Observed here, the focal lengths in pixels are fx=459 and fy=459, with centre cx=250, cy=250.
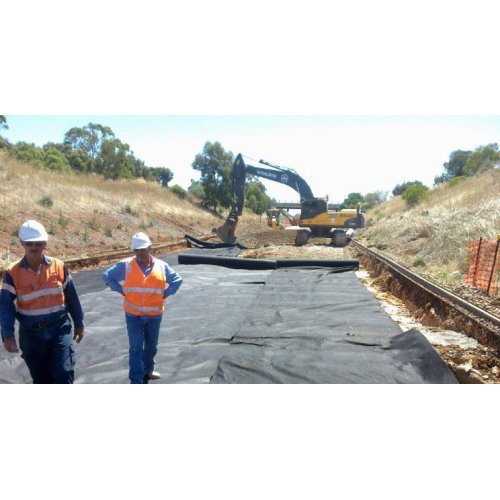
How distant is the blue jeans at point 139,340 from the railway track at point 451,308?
388 cm

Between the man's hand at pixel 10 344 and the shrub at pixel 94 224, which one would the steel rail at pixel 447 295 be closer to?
the man's hand at pixel 10 344

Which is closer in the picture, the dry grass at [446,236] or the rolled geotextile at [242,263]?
the rolled geotextile at [242,263]

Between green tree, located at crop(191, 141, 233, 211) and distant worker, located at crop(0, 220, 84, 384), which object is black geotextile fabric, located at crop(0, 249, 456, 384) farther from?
green tree, located at crop(191, 141, 233, 211)

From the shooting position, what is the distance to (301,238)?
67.9 ft

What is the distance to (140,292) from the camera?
4.16 meters

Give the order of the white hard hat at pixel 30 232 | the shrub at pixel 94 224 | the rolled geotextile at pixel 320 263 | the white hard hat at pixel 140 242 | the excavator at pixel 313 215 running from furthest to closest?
1. the excavator at pixel 313 215
2. the shrub at pixel 94 224
3. the rolled geotextile at pixel 320 263
4. the white hard hat at pixel 140 242
5. the white hard hat at pixel 30 232

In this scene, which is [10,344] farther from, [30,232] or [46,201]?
[46,201]

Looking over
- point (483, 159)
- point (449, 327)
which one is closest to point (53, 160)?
point (483, 159)

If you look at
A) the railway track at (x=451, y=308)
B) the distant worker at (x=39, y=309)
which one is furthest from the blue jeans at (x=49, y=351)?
the railway track at (x=451, y=308)

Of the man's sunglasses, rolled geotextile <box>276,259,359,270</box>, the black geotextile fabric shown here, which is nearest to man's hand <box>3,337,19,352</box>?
the man's sunglasses

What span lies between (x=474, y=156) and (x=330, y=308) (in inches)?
1619

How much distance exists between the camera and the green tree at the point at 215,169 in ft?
101

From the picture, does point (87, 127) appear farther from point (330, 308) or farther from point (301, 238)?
point (330, 308)

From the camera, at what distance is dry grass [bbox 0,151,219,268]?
16031 millimetres
